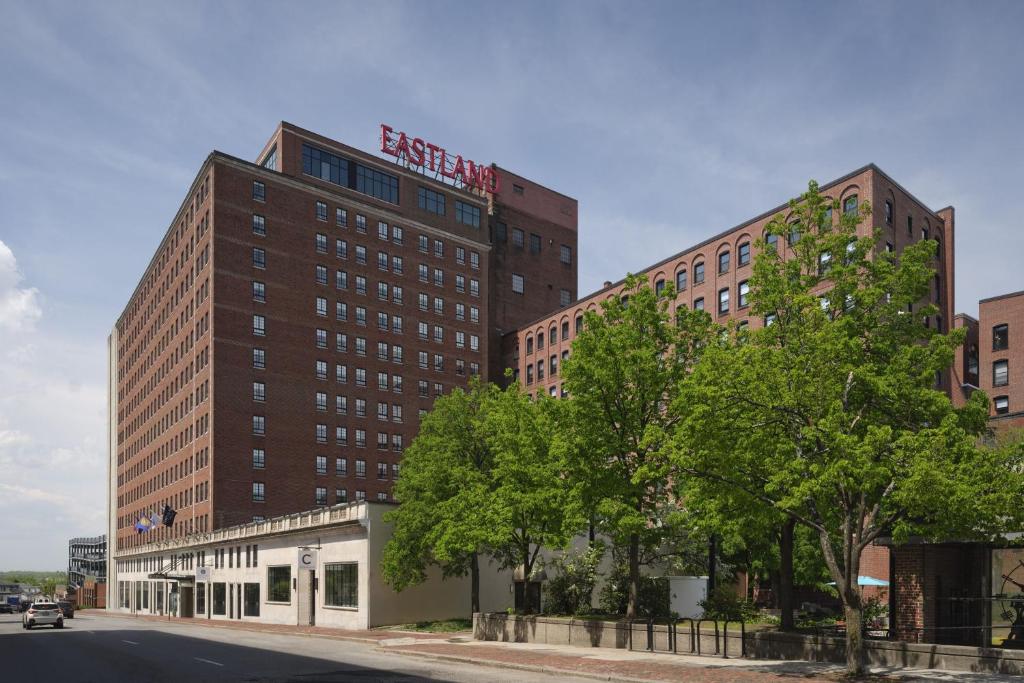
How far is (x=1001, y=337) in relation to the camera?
80000 mm

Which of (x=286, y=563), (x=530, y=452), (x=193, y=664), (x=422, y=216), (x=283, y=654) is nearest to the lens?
(x=193, y=664)

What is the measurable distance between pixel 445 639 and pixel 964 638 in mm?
21367

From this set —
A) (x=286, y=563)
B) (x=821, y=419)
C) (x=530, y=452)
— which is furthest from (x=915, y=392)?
(x=286, y=563)

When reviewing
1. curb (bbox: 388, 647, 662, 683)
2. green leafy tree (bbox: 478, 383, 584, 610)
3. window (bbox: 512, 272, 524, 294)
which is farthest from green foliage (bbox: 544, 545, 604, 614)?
window (bbox: 512, 272, 524, 294)

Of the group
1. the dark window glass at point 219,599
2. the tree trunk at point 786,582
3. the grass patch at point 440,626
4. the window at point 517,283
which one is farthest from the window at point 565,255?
the tree trunk at point 786,582

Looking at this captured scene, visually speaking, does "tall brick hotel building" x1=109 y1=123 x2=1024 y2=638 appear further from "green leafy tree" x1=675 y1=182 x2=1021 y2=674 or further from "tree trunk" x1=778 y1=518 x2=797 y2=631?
"green leafy tree" x1=675 y1=182 x2=1021 y2=674

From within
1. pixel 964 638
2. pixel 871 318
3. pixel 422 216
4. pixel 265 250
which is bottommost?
pixel 964 638

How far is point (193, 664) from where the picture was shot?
2780cm

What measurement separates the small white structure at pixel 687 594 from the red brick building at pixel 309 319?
166 feet

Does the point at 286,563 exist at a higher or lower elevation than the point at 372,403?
lower

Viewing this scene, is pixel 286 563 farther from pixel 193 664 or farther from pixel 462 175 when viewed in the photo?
pixel 462 175

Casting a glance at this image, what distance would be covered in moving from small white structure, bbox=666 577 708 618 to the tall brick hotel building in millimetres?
32468

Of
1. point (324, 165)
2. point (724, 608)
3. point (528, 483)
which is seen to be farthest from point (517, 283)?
point (724, 608)

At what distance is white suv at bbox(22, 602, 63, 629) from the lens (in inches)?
2403
